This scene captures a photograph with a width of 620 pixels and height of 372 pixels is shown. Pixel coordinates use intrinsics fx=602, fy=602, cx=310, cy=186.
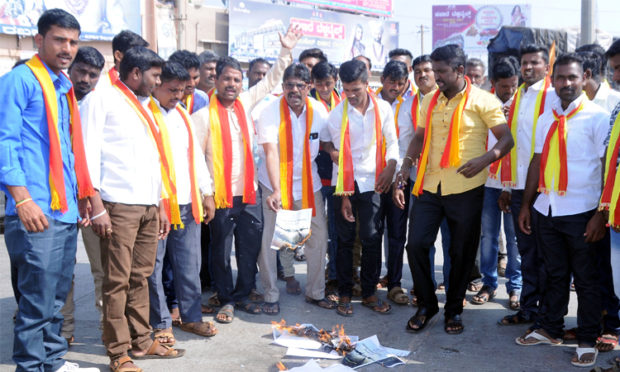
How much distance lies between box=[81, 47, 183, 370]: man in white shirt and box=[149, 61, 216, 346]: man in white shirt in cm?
24

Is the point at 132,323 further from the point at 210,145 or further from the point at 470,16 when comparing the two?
the point at 470,16

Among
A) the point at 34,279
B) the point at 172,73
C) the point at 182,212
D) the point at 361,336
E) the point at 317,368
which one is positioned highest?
the point at 172,73

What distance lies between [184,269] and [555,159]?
273 cm

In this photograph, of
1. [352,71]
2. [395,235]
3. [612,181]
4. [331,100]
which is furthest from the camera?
[331,100]

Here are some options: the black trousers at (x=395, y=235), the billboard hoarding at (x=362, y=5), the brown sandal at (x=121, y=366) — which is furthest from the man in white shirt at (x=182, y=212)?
the billboard hoarding at (x=362, y=5)

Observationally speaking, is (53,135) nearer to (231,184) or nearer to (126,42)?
(231,184)

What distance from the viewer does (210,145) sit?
4.79 meters

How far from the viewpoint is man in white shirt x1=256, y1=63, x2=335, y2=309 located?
4.93 m

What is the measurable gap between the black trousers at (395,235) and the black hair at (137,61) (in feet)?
7.81

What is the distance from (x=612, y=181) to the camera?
370 cm

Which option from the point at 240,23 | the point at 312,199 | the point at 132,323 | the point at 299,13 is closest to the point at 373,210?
the point at 312,199

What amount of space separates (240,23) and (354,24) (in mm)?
9882

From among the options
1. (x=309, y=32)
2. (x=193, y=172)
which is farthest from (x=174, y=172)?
(x=309, y=32)

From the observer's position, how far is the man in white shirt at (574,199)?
398 centimetres
